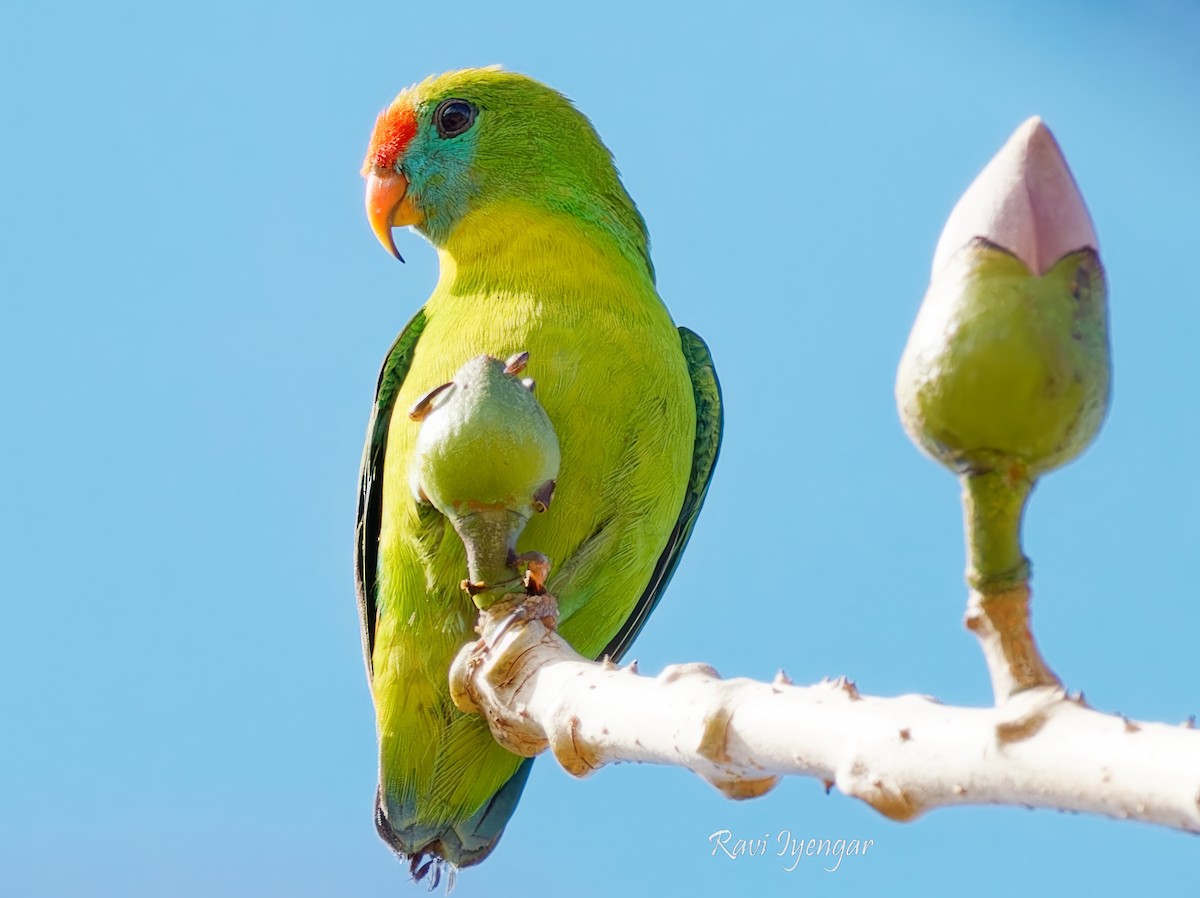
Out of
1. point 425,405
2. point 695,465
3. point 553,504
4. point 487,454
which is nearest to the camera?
point 487,454

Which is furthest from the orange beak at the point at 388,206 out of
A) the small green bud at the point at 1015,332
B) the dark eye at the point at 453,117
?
the small green bud at the point at 1015,332

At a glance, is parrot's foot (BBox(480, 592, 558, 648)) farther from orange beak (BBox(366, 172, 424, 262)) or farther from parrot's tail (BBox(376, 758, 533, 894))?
orange beak (BBox(366, 172, 424, 262))

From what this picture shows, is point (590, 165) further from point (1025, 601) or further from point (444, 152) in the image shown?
point (1025, 601)

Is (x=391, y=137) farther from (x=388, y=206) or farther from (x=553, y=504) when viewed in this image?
(x=553, y=504)

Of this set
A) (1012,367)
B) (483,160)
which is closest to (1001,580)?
(1012,367)

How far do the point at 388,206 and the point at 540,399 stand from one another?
123 cm

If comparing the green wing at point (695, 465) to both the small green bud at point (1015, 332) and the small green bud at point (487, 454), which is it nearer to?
the small green bud at point (487, 454)

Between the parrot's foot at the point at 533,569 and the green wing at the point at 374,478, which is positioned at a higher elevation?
the green wing at the point at 374,478

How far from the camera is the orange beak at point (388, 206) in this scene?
175 inches

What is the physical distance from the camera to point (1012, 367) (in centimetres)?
158

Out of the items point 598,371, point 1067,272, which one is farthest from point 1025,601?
point 598,371

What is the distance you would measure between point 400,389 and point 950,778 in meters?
2.72

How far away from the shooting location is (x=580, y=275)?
12.9 ft

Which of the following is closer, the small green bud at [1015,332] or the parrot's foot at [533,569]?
the small green bud at [1015,332]
